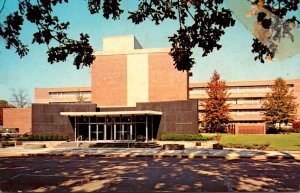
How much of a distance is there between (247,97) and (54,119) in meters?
56.1

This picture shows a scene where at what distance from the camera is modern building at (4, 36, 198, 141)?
44844mm

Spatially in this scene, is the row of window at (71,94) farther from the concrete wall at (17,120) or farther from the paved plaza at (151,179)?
the paved plaza at (151,179)

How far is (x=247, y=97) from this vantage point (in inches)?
3506

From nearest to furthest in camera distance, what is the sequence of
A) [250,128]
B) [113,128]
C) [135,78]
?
[113,128]
[135,78]
[250,128]

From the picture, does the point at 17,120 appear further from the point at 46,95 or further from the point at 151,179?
the point at 151,179

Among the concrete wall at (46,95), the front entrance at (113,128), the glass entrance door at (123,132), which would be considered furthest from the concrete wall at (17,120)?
the glass entrance door at (123,132)

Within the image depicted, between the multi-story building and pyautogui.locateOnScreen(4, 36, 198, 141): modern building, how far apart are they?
31.9 m

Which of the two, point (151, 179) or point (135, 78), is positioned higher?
point (135, 78)

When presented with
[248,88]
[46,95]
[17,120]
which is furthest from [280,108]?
[46,95]

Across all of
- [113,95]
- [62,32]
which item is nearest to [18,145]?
[113,95]

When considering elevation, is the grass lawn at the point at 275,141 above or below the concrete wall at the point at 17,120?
below

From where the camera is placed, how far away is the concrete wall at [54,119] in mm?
46250

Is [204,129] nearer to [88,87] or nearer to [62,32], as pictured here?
[88,87]

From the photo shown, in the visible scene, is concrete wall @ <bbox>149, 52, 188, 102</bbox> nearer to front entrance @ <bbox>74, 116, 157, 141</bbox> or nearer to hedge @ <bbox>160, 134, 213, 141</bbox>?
front entrance @ <bbox>74, 116, 157, 141</bbox>
